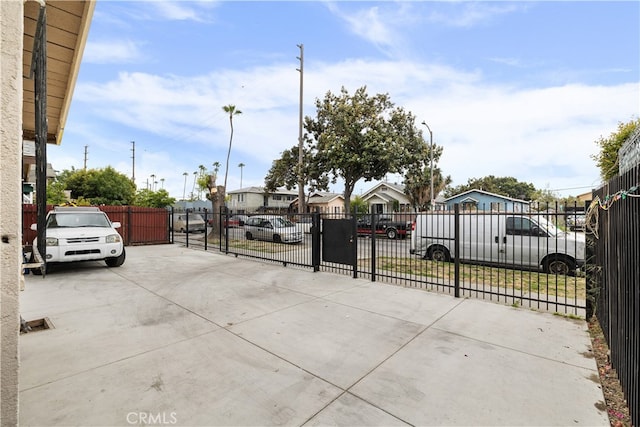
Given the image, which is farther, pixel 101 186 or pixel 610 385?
pixel 101 186

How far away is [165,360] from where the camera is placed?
131 inches

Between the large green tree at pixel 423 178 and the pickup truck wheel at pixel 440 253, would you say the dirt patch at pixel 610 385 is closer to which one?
the pickup truck wheel at pixel 440 253

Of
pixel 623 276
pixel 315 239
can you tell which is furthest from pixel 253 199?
pixel 623 276

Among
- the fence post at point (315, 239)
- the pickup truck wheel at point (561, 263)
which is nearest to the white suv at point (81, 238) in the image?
the fence post at point (315, 239)

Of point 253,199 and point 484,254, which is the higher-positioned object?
point 253,199

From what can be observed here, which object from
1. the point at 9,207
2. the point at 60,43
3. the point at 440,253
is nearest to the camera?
the point at 9,207

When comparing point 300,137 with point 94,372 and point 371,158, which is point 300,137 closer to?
point 371,158

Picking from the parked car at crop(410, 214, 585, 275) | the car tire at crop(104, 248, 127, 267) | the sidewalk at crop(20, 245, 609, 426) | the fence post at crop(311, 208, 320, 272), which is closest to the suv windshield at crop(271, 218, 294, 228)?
the fence post at crop(311, 208, 320, 272)

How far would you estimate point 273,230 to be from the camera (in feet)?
39.9

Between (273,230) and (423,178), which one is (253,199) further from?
(273,230)

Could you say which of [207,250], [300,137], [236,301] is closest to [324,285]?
[236,301]

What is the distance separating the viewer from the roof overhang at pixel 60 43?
2.94m

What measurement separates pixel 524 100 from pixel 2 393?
1938cm

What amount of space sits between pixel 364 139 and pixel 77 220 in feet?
57.7
